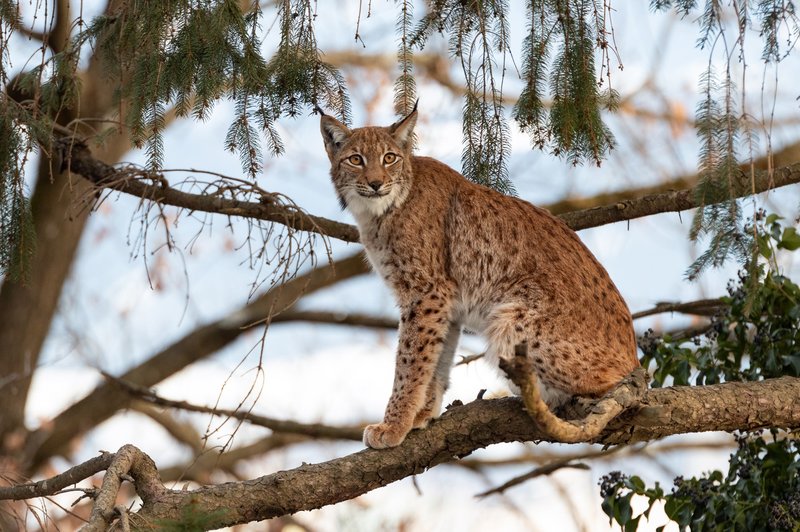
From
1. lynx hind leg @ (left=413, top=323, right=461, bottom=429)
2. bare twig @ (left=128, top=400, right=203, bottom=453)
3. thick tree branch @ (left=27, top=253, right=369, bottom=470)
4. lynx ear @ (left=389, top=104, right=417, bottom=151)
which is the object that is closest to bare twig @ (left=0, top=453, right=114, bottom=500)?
lynx hind leg @ (left=413, top=323, right=461, bottom=429)

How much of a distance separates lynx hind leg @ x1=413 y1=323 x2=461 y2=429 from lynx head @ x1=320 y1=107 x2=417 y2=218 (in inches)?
29.0

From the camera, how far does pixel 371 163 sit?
576 centimetres

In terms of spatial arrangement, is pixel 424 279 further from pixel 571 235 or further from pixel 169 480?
pixel 169 480

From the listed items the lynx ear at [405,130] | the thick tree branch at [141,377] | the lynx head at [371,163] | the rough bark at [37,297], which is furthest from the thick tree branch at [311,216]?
the rough bark at [37,297]

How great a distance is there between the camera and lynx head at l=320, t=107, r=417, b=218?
568 centimetres

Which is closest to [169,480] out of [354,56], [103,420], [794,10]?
[103,420]

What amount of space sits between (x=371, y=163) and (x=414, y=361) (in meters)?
1.11

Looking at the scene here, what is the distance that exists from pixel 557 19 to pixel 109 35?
2171 mm

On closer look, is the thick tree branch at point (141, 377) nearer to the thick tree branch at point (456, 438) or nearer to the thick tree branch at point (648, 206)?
the thick tree branch at point (648, 206)

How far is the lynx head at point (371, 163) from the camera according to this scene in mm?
5684

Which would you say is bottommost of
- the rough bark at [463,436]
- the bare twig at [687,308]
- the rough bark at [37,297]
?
the rough bark at [463,436]

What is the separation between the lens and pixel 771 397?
16.4 ft

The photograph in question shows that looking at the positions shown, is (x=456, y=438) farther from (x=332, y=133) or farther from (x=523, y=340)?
(x=332, y=133)

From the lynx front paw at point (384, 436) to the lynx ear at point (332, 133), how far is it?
161 cm
